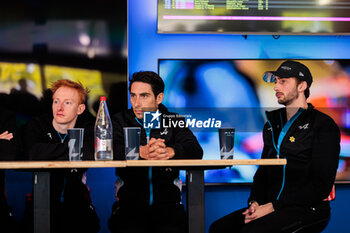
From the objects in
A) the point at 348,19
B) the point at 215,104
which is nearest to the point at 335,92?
the point at 348,19

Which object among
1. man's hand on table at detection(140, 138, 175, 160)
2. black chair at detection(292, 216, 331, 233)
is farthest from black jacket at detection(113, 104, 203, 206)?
black chair at detection(292, 216, 331, 233)

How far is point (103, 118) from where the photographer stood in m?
2.21

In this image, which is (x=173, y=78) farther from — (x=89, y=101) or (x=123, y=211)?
(x=123, y=211)

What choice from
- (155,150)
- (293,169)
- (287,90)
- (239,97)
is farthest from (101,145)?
(239,97)

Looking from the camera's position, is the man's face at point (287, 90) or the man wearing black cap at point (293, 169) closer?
the man wearing black cap at point (293, 169)

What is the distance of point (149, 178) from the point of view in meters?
2.37

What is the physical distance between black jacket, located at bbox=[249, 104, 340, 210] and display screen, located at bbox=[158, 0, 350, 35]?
955mm

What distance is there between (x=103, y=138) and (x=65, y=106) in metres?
0.89

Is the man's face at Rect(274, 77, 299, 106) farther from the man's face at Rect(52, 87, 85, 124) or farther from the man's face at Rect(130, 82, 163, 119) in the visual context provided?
the man's face at Rect(52, 87, 85, 124)

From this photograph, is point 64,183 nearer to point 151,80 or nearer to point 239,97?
point 151,80

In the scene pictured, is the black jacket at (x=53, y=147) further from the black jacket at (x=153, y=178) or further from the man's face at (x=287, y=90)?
the man's face at (x=287, y=90)

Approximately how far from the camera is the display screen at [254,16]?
3242mm

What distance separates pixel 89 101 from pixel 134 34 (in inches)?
26.3

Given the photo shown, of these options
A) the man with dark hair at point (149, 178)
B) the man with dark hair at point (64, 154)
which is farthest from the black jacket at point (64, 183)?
the man with dark hair at point (149, 178)
